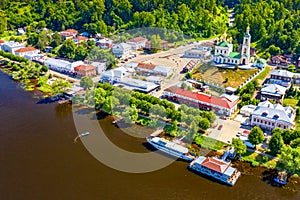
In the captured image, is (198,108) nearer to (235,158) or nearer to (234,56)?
(235,158)

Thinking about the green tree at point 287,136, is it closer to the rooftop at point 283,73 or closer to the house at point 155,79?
the rooftop at point 283,73

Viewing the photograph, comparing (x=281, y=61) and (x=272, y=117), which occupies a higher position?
(x=281, y=61)

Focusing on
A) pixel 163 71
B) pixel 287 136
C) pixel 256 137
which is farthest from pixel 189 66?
pixel 287 136

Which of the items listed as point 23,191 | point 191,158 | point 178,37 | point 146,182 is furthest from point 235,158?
point 178,37

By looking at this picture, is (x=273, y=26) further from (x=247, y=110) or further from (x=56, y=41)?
(x=56, y=41)

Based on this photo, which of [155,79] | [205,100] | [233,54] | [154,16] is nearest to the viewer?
[205,100]

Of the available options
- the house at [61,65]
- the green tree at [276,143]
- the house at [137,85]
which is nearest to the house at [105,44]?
the house at [61,65]

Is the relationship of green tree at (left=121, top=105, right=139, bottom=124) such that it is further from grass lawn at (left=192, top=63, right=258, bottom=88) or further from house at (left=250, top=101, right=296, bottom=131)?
grass lawn at (left=192, top=63, right=258, bottom=88)
